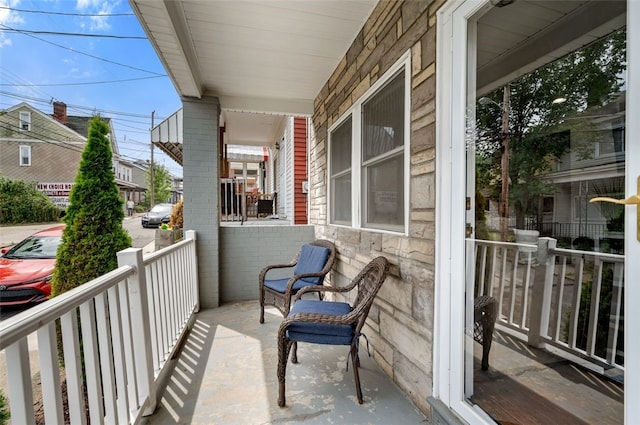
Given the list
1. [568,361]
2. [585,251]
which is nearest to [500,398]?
[568,361]

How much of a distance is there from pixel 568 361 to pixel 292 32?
10.7 ft

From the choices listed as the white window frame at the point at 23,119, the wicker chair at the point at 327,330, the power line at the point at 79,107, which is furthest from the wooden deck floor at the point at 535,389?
the white window frame at the point at 23,119

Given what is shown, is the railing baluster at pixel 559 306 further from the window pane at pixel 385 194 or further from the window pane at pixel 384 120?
the window pane at pixel 384 120

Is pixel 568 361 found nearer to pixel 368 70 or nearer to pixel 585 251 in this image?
pixel 585 251

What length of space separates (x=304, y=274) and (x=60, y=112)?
24.9ft

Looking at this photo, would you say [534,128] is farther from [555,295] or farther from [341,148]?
[341,148]

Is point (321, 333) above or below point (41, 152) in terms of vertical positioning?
below

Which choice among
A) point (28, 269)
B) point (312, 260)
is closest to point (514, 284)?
point (312, 260)

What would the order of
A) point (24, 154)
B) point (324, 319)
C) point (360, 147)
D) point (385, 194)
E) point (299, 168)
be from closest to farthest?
point (324, 319) < point (385, 194) < point (360, 147) < point (24, 154) < point (299, 168)

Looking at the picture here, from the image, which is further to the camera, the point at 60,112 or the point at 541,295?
the point at 60,112

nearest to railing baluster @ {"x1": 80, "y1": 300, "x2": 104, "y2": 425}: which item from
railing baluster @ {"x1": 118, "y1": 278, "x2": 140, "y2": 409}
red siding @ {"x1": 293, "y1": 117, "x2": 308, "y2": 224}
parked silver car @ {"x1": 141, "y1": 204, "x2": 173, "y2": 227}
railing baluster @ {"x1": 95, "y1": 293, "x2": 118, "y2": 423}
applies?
railing baluster @ {"x1": 95, "y1": 293, "x2": 118, "y2": 423}

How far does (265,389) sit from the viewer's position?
2.07 metres

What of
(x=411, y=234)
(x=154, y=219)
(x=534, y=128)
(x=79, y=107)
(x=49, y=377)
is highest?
(x=79, y=107)

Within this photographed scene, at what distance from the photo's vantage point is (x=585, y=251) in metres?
1.55
